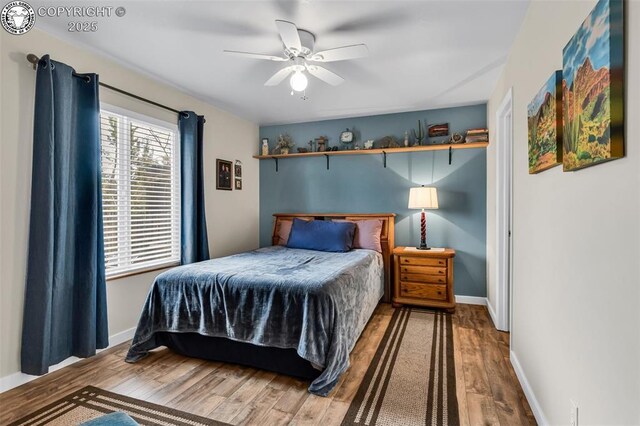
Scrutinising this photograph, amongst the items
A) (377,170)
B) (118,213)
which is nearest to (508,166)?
(377,170)

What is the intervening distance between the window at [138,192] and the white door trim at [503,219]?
3328 mm

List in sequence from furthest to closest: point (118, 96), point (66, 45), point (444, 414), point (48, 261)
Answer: point (118, 96) < point (66, 45) < point (48, 261) < point (444, 414)

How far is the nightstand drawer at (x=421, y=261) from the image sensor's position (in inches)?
147

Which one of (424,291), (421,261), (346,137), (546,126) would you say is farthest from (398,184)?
(546,126)

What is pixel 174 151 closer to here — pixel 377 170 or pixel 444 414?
pixel 377 170

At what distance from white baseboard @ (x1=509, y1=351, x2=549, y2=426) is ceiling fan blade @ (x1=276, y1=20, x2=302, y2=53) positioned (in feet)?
8.47

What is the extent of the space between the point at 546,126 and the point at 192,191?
10.3 ft

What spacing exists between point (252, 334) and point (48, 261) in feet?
4.89

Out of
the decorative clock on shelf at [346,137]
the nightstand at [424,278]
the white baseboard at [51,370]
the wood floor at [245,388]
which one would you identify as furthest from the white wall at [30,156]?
the nightstand at [424,278]

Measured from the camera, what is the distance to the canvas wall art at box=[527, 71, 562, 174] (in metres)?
1.49

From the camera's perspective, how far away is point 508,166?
9.98 ft

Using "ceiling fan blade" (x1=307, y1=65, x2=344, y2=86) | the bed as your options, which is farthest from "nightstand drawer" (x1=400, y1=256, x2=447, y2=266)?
"ceiling fan blade" (x1=307, y1=65, x2=344, y2=86)

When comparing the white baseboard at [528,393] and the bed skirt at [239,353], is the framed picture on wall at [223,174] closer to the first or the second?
the bed skirt at [239,353]

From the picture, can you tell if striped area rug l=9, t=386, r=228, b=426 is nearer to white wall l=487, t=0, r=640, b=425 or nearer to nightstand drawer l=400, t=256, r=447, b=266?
white wall l=487, t=0, r=640, b=425
